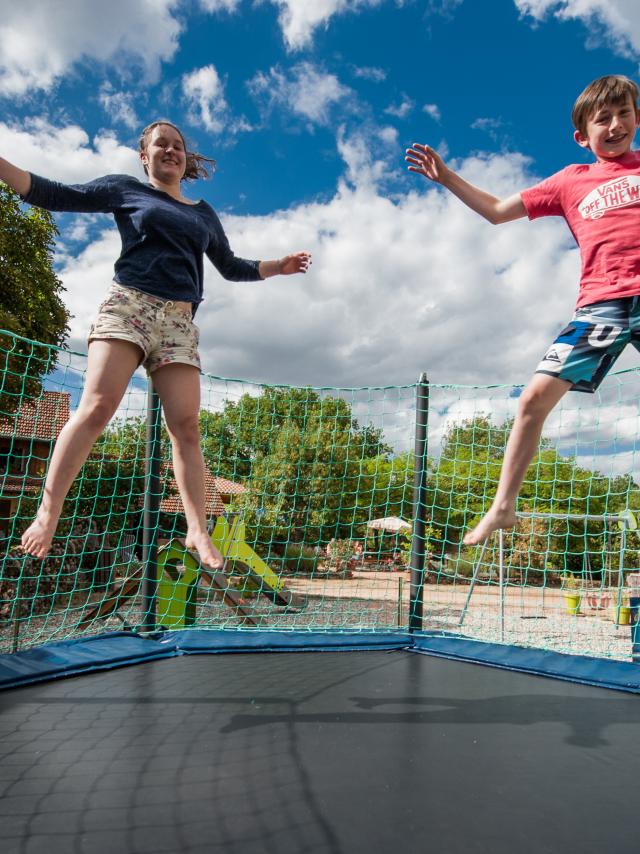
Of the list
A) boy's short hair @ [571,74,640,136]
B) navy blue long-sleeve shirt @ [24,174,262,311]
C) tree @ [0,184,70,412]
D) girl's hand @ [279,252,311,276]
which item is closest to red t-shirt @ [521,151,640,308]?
boy's short hair @ [571,74,640,136]

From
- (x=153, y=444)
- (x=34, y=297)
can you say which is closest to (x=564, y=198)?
(x=153, y=444)

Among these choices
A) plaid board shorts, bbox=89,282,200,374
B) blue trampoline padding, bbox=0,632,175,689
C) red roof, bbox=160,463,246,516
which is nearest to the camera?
plaid board shorts, bbox=89,282,200,374

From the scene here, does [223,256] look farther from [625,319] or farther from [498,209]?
[625,319]

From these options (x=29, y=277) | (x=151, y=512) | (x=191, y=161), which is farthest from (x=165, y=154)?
(x=29, y=277)

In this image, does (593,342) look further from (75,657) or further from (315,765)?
(75,657)

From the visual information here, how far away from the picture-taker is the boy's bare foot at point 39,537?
1.29 metres

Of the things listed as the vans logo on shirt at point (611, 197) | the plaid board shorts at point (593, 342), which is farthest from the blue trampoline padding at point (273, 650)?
the vans logo on shirt at point (611, 197)

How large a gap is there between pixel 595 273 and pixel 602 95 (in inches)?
14.6

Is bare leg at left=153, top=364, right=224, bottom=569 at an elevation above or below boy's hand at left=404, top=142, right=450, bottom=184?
below

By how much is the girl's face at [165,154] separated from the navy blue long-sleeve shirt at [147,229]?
0.05 meters

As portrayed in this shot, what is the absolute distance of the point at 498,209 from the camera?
145cm

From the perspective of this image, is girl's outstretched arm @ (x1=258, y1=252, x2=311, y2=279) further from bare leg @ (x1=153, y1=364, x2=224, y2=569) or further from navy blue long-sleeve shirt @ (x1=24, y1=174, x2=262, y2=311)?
bare leg @ (x1=153, y1=364, x2=224, y2=569)

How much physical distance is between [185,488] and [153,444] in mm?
959

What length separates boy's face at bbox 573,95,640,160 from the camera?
1.29 m
